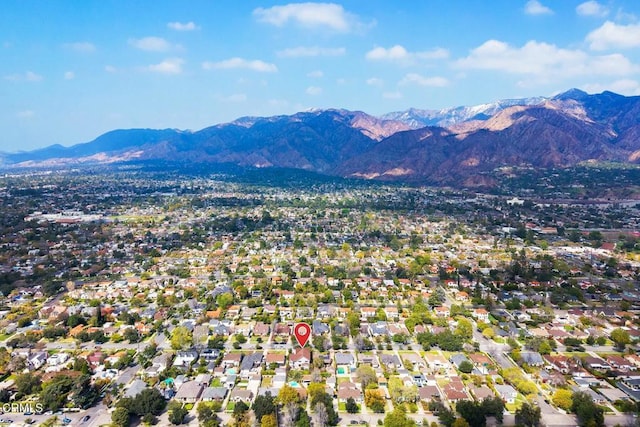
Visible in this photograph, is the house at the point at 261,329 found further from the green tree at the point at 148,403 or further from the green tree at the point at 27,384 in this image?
the green tree at the point at 27,384

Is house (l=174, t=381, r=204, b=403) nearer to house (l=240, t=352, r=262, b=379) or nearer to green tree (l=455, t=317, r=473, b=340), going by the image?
house (l=240, t=352, r=262, b=379)

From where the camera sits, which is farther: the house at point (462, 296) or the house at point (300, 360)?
the house at point (462, 296)

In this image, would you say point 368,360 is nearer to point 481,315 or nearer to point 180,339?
point 481,315

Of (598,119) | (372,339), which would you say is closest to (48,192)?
(372,339)

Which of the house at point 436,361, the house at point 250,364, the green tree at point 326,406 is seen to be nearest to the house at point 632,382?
the house at point 436,361

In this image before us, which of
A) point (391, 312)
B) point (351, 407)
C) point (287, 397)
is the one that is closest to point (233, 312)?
point (391, 312)
